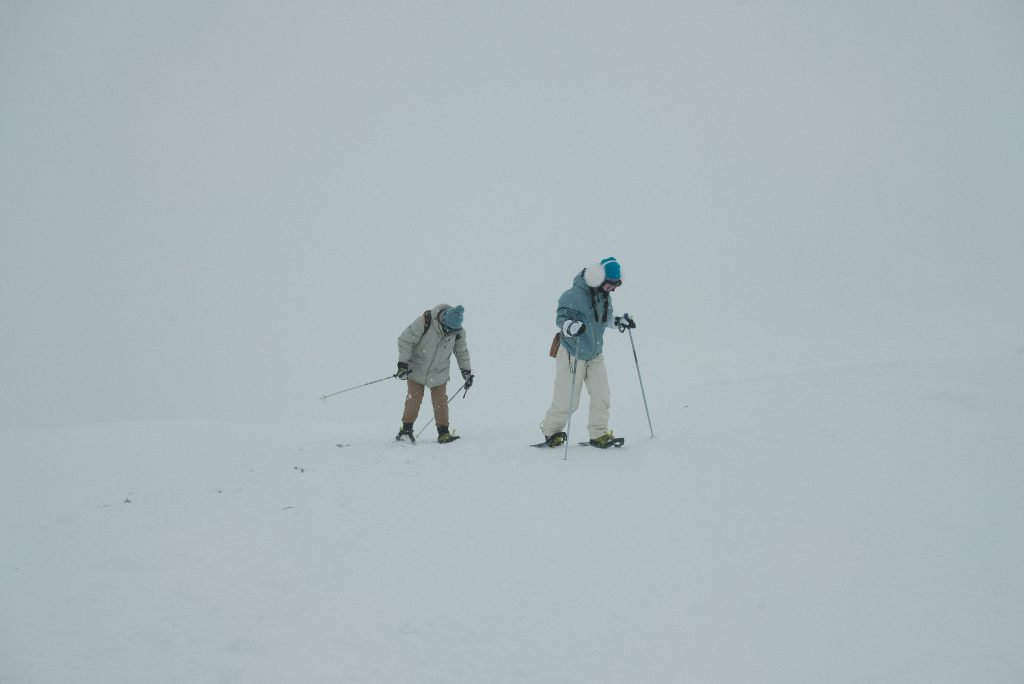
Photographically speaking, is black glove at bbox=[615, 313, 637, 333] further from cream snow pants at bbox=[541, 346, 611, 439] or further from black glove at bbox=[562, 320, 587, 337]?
black glove at bbox=[562, 320, 587, 337]

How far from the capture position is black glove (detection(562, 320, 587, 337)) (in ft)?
24.5

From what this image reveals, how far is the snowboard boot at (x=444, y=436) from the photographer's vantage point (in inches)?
369

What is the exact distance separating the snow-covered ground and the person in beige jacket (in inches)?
70.7

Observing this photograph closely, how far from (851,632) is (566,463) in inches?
152

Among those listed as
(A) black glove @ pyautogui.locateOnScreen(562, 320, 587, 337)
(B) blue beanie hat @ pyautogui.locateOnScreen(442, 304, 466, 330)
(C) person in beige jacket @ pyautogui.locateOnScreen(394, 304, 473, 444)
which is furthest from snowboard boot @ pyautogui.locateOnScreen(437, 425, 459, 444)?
(A) black glove @ pyautogui.locateOnScreen(562, 320, 587, 337)

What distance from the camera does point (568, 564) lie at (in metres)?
4.55

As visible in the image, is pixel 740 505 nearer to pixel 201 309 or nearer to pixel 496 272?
pixel 201 309

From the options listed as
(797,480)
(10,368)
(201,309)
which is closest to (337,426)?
(797,480)

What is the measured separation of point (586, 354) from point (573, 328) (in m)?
0.63

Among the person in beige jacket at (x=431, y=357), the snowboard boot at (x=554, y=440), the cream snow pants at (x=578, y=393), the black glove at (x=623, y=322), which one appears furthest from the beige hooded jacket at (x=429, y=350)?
the black glove at (x=623, y=322)

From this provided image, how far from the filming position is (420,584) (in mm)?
4406

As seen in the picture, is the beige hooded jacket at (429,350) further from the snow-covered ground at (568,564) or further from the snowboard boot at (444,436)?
the snow-covered ground at (568,564)

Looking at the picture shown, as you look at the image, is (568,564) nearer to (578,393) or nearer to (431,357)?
(578,393)

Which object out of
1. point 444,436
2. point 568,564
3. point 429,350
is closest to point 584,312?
point 429,350
